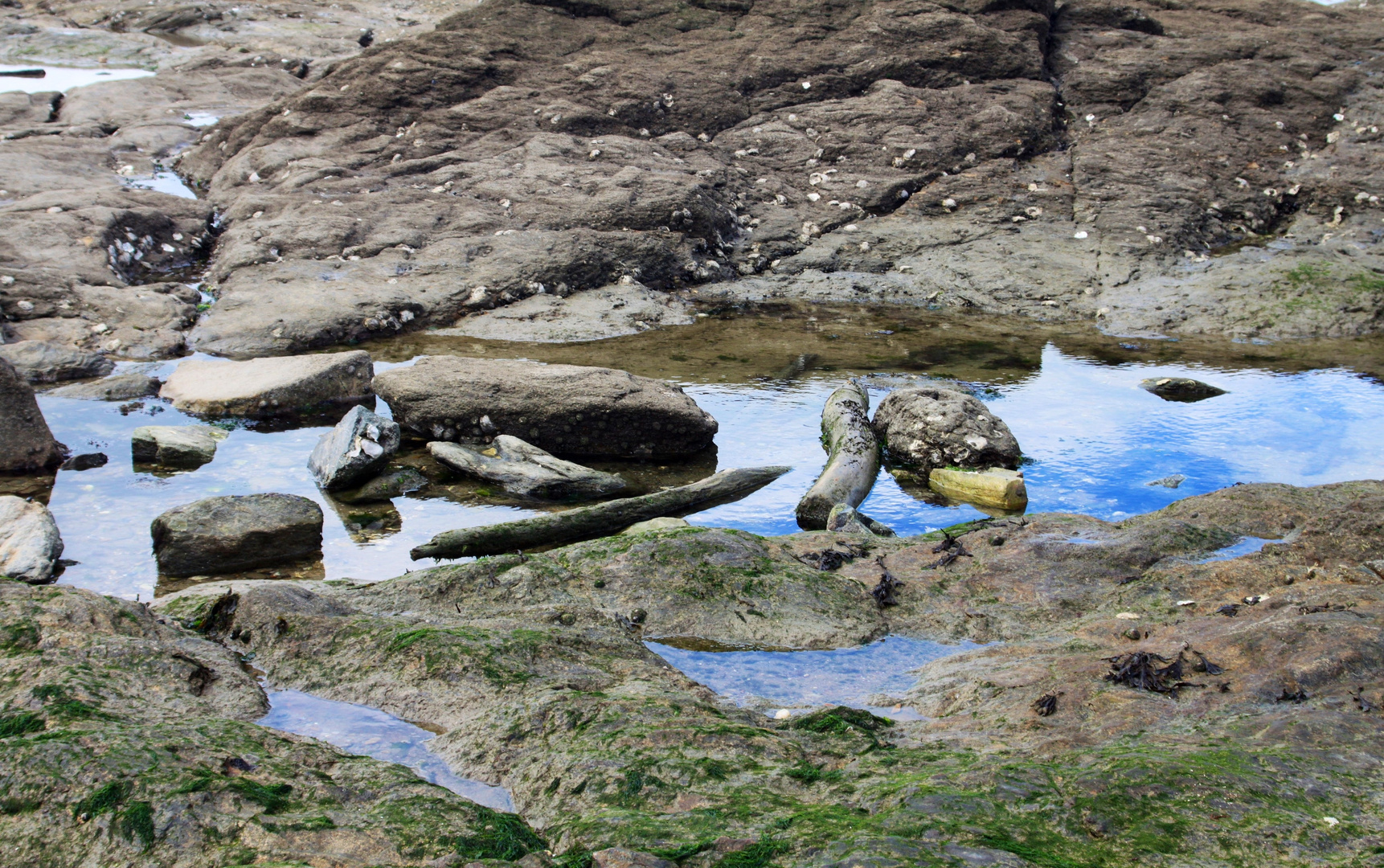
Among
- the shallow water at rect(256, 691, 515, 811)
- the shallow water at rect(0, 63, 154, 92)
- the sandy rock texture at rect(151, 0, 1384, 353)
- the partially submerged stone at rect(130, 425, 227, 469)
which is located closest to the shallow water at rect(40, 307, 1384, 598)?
the partially submerged stone at rect(130, 425, 227, 469)

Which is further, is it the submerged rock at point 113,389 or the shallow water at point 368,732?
the submerged rock at point 113,389

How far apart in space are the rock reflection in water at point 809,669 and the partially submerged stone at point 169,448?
4364 mm

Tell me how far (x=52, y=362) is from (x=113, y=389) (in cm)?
86

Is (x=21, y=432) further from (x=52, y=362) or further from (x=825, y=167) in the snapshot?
(x=825, y=167)

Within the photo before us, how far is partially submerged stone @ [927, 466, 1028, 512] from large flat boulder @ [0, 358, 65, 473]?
6.31 metres

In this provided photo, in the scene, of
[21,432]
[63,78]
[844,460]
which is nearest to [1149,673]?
[844,460]

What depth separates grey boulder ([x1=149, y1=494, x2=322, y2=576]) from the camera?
5590 mm

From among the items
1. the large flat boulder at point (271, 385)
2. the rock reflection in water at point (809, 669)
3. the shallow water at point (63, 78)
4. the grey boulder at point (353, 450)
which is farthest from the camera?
the shallow water at point (63, 78)

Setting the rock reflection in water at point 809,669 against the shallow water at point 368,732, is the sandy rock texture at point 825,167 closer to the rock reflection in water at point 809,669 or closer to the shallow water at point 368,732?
the shallow water at point 368,732

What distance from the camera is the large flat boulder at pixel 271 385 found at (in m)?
7.82

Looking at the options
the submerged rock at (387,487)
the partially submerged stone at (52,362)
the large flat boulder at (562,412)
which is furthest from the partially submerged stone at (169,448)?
the partially submerged stone at (52,362)

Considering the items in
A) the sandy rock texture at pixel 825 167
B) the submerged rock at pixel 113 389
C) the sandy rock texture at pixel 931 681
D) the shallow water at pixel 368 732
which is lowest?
the submerged rock at pixel 113 389

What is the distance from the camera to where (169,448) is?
699 centimetres

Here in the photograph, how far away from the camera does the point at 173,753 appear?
9.22ft
